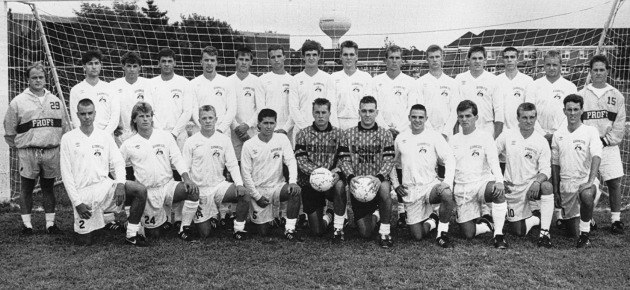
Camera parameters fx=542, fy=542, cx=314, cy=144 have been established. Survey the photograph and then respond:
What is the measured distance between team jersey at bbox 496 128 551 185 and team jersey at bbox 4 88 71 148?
4499 millimetres

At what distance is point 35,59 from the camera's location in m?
7.88

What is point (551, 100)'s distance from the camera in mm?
5613

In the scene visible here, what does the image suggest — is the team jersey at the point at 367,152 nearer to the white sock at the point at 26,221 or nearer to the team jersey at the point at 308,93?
the team jersey at the point at 308,93

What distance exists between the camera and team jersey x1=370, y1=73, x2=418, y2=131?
585cm

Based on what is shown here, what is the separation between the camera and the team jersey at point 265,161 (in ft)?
16.9

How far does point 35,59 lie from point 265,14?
3415 millimetres

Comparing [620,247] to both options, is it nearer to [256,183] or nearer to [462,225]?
[462,225]

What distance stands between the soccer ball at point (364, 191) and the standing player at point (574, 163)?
179cm

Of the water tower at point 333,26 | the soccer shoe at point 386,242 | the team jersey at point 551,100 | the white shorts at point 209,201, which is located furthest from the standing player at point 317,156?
the water tower at point 333,26

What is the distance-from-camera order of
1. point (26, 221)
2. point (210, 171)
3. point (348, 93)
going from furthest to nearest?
1. point (348, 93)
2. point (26, 221)
3. point (210, 171)

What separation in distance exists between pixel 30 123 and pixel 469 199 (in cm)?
436

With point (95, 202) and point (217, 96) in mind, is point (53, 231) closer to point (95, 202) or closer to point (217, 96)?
point (95, 202)

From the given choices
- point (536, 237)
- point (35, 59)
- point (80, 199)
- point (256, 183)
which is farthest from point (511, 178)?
point (35, 59)

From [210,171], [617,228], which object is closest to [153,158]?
[210,171]
